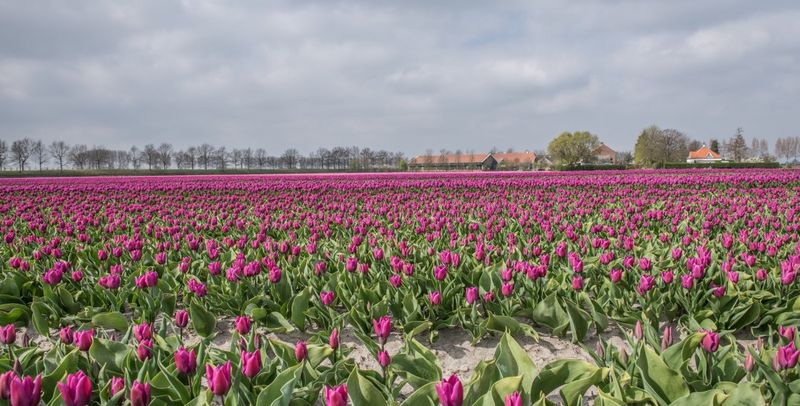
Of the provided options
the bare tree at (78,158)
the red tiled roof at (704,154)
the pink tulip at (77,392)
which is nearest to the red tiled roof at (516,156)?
the red tiled roof at (704,154)

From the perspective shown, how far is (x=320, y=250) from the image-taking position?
18.6 feet

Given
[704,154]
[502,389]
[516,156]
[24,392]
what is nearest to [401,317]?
[502,389]

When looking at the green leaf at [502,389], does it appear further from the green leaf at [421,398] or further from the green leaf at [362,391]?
the green leaf at [362,391]

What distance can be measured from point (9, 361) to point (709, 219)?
25.5ft

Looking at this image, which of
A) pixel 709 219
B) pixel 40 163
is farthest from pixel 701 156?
pixel 40 163

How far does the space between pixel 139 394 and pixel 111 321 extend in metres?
2.13

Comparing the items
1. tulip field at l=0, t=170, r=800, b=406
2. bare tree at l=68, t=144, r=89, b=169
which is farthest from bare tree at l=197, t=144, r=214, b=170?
tulip field at l=0, t=170, r=800, b=406

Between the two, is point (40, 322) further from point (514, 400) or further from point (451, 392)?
point (514, 400)

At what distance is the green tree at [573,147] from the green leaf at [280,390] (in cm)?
7500

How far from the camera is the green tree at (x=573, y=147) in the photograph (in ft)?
249

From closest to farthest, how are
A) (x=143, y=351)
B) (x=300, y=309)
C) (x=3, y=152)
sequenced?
(x=143, y=351)
(x=300, y=309)
(x=3, y=152)

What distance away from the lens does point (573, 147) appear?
78375 millimetres

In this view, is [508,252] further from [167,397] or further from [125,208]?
[125,208]

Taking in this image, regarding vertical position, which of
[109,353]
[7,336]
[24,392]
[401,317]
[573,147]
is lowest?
[401,317]
